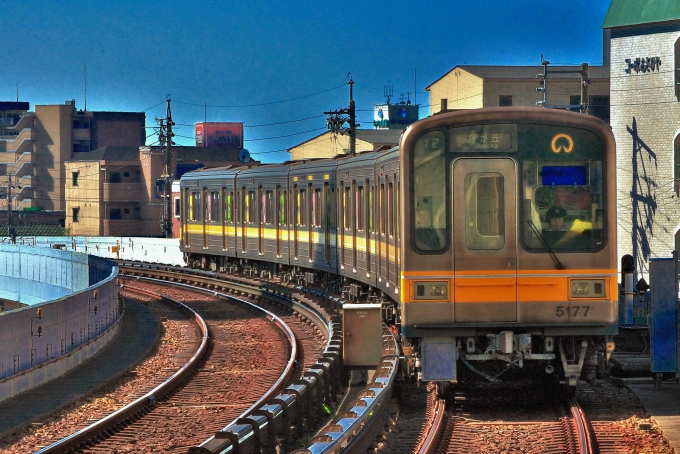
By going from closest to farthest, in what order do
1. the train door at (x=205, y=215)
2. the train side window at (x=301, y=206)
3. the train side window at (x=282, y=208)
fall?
1. the train side window at (x=301, y=206)
2. the train side window at (x=282, y=208)
3. the train door at (x=205, y=215)

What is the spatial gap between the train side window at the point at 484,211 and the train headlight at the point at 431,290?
0.50 meters

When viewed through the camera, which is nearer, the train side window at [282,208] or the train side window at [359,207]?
the train side window at [359,207]

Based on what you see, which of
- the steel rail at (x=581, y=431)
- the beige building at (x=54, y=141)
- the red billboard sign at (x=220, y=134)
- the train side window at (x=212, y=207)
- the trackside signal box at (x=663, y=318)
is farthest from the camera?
the red billboard sign at (x=220, y=134)

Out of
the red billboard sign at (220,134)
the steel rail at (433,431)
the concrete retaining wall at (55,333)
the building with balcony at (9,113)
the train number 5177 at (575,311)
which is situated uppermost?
the building with balcony at (9,113)

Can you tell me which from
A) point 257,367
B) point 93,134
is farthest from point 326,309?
point 93,134

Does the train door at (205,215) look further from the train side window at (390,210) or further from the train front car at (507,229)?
the train front car at (507,229)

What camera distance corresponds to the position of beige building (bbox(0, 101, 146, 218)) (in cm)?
11356

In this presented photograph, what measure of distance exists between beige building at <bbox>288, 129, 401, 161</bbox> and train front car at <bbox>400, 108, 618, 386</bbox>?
53975 millimetres

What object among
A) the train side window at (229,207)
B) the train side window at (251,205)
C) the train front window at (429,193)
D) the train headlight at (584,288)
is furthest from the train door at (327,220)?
the train headlight at (584,288)

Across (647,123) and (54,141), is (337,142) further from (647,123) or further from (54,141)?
(54,141)

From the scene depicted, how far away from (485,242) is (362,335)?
249 centimetres

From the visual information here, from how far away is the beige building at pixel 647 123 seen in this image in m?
37.5

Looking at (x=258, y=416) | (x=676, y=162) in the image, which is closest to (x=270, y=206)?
(x=676, y=162)

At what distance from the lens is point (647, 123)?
38.7m
